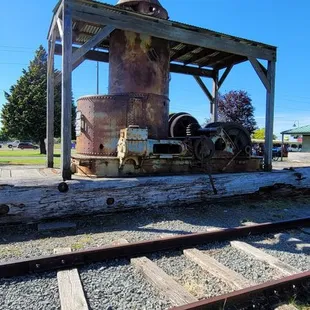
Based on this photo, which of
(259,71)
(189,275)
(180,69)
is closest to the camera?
(189,275)

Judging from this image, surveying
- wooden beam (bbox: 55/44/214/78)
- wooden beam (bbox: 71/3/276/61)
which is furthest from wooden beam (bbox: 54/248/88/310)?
wooden beam (bbox: 55/44/214/78)

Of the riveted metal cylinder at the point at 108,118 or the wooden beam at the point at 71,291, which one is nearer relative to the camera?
the wooden beam at the point at 71,291

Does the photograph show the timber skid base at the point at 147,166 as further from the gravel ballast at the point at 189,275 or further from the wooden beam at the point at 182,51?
the wooden beam at the point at 182,51

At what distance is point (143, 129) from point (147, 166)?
820 mm

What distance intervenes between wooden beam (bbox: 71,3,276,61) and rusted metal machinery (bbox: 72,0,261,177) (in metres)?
0.71

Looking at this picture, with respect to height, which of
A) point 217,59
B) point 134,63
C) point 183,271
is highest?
point 217,59

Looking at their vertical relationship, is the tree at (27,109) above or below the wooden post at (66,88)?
above

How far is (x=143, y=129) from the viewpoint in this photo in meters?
5.97

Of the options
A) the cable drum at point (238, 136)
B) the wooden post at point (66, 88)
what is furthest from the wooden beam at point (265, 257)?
the cable drum at point (238, 136)

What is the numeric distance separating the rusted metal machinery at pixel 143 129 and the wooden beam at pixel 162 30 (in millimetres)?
715

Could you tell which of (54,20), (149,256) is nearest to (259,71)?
(54,20)

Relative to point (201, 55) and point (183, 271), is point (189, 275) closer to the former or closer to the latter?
point (183, 271)

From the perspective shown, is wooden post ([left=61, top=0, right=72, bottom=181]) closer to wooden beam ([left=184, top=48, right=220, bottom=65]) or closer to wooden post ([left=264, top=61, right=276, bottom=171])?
wooden beam ([left=184, top=48, right=220, bottom=65])

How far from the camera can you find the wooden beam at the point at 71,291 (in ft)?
7.91
